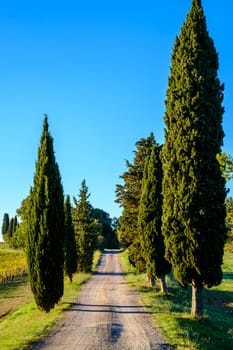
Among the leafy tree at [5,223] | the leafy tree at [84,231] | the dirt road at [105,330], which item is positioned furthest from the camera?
the leafy tree at [5,223]

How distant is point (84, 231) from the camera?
51.2 m

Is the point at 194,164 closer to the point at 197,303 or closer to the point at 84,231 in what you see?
the point at 197,303

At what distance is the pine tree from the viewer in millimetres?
26419

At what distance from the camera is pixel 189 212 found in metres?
17.0

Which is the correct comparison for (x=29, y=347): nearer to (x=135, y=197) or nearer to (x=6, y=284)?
(x=135, y=197)

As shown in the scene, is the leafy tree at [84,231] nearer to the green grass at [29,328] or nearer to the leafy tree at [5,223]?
the green grass at [29,328]

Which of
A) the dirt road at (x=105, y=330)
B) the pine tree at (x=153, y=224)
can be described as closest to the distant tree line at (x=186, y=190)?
the dirt road at (x=105, y=330)

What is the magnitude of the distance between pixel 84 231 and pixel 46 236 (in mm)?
33587

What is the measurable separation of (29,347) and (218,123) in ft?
40.0

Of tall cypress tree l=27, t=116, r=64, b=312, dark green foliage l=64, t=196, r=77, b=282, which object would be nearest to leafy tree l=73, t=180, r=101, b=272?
dark green foliage l=64, t=196, r=77, b=282

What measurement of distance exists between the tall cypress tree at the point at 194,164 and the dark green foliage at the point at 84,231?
33068 millimetres

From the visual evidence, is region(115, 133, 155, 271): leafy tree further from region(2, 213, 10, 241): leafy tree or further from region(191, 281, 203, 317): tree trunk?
region(2, 213, 10, 241): leafy tree

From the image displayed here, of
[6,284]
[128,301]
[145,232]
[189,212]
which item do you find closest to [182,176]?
[189,212]

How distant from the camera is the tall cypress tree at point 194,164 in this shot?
16859 mm
